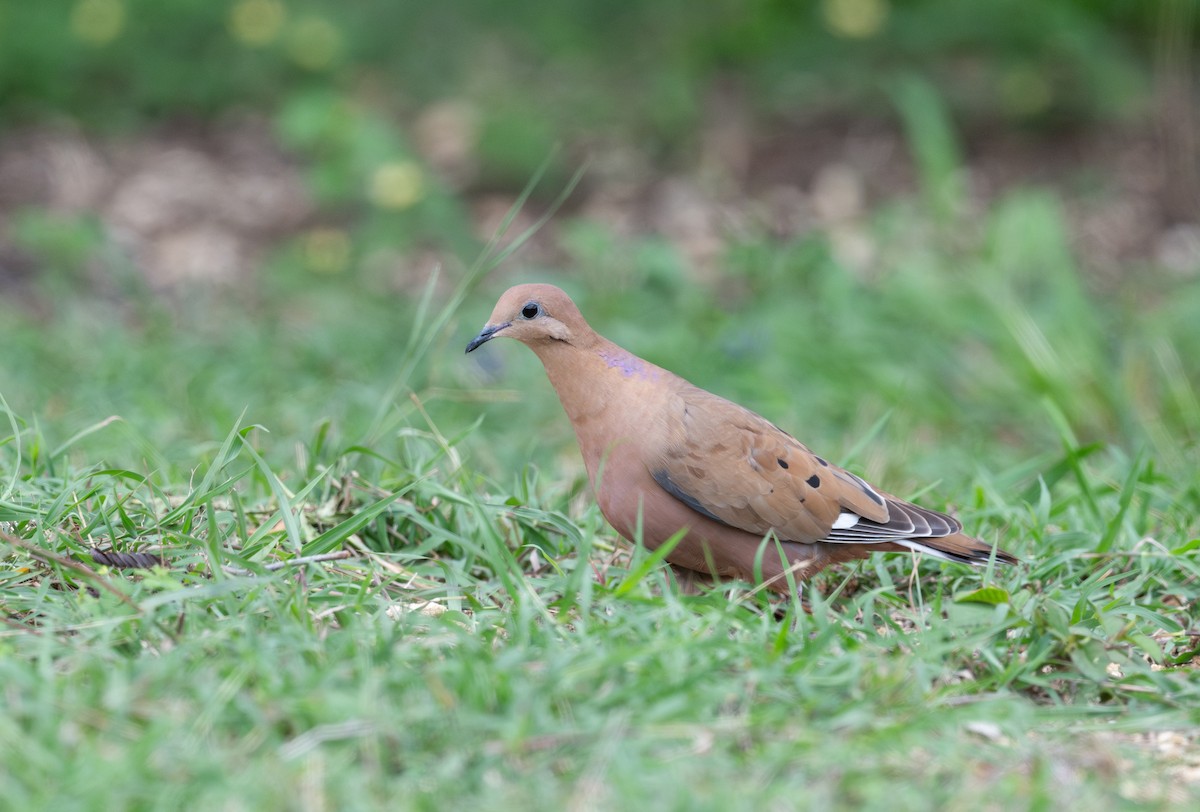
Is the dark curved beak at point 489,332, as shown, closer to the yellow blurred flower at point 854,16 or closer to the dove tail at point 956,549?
the dove tail at point 956,549

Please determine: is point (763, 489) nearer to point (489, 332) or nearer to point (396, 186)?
point (489, 332)

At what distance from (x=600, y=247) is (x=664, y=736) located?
430 cm

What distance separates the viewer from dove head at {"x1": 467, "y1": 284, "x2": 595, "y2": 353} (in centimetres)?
354

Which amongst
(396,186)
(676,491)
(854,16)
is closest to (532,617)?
(676,491)

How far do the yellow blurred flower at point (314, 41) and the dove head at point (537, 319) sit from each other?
496 centimetres

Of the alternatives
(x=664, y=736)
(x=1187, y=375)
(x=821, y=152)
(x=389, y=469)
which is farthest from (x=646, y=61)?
(x=664, y=736)

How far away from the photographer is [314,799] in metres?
2.28

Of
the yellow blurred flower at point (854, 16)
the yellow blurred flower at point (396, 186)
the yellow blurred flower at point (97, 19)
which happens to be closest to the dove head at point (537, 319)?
the yellow blurred flower at point (396, 186)

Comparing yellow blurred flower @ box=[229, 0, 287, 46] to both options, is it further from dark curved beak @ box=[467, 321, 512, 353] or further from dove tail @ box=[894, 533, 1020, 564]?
dove tail @ box=[894, 533, 1020, 564]

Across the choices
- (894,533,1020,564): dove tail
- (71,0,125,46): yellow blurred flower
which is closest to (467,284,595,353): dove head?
(894,533,1020,564): dove tail

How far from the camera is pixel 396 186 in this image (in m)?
7.05

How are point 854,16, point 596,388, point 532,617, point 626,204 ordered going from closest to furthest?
1. point 532,617
2. point 596,388
3. point 854,16
4. point 626,204

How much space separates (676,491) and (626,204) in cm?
484

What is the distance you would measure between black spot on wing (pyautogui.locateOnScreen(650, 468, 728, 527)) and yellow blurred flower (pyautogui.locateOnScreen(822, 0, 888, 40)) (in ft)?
15.4
